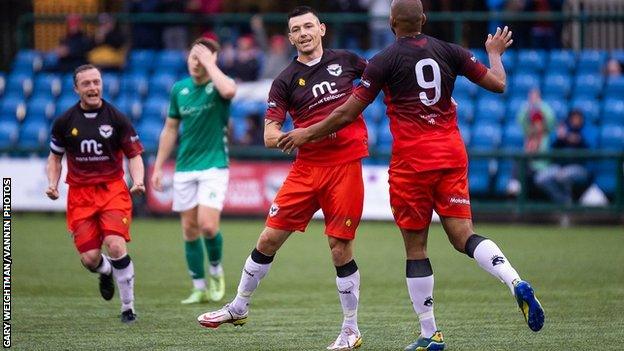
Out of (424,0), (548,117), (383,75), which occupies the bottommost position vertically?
(548,117)

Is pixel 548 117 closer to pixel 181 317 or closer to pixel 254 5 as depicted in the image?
pixel 254 5

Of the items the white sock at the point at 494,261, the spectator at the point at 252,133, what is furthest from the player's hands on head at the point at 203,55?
the spectator at the point at 252,133

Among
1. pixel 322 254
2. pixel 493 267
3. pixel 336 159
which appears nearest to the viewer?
pixel 493 267

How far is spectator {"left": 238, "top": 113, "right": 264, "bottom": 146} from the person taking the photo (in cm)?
2153

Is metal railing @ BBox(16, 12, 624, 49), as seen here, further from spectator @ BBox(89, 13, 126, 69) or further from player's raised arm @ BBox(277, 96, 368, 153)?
player's raised arm @ BBox(277, 96, 368, 153)

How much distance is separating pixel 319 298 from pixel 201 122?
80.4 inches

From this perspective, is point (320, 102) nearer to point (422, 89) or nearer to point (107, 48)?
point (422, 89)

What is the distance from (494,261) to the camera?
7.97 metres

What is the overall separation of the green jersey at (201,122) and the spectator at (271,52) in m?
11.5

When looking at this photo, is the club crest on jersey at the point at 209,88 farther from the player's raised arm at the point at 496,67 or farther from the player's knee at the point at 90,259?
the player's raised arm at the point at 496,67

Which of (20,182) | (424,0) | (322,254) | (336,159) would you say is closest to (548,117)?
(424,0)

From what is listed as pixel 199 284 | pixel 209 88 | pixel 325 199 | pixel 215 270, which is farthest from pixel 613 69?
pixel 325 199

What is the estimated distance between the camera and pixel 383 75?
8008 mm

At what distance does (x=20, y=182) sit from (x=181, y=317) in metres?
11.7
